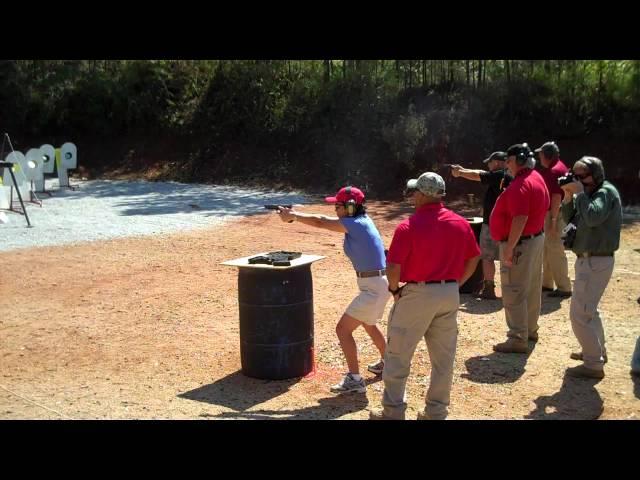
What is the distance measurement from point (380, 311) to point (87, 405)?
2551mm

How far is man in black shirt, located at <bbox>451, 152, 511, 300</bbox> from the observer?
29.5 feet

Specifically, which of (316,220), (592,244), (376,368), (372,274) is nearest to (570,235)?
(592,244)

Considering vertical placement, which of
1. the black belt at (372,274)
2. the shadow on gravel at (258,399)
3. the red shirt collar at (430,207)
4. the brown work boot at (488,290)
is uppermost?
the red shirt collar at (430,207)

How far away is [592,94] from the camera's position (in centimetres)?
2047

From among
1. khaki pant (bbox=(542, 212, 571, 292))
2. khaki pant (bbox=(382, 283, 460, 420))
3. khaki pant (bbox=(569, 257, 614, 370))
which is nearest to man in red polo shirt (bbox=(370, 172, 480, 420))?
khaki pant (bbox=(382, 283, 460, 420))

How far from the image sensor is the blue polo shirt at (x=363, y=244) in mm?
6297

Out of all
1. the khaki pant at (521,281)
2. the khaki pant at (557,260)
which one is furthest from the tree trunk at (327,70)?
the khaki pant at (521,281)

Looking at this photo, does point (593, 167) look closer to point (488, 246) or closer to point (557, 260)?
point (488, 246)

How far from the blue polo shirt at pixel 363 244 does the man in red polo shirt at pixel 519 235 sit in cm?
169

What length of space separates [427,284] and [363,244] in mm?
1017

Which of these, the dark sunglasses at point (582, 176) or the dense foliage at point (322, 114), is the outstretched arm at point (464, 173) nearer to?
the dark sunglasses at point (582, 176)

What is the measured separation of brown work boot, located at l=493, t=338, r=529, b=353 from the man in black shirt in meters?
1.99

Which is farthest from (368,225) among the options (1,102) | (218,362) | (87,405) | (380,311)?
(1,102)
